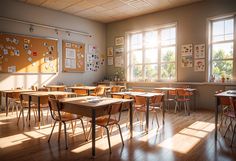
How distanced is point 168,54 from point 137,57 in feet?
4.83

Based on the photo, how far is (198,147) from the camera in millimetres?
3168

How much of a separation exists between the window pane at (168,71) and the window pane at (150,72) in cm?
36

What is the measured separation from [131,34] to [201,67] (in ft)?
11.2

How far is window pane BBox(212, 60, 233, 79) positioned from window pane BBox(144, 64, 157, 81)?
2.21 m

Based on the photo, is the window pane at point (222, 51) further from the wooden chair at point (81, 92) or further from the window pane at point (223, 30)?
the wooden chair at point (81, 92)

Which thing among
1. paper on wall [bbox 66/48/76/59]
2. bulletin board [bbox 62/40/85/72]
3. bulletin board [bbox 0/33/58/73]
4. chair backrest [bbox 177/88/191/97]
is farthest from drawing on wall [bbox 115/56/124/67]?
chair backrest [bbox 177/88/191/97]

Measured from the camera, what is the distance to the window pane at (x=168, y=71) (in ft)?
24.7

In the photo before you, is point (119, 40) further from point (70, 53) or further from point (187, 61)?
point (187, 61)

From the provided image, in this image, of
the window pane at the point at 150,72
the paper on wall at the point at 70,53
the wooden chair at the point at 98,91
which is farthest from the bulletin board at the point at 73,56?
the window pane at the point at 150,72

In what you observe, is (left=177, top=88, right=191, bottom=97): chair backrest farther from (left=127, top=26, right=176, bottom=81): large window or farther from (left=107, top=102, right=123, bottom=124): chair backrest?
(left=107, top=102, right=123, bottom=124): chair backrest

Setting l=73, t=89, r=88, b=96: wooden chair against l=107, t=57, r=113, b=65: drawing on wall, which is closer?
l=73, t=89, r=88, b=96: wooden chair

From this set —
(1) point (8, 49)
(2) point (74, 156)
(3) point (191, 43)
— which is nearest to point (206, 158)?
(2) point (74, 156)

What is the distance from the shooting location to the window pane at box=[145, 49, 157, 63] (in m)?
8.07

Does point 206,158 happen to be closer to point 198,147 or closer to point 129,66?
point 198,147
